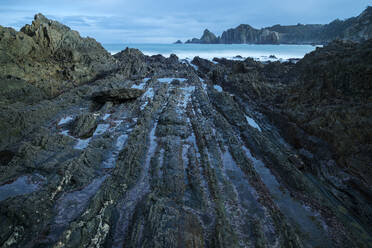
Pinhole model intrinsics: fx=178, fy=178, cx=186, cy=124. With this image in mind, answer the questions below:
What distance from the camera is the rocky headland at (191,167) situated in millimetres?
4688

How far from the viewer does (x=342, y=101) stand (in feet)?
30.3

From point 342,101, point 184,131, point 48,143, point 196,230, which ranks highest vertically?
point 342,101

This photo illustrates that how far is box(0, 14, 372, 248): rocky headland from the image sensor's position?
4.69 m

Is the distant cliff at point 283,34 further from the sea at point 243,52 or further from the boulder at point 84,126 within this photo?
the boulder at point 84,126

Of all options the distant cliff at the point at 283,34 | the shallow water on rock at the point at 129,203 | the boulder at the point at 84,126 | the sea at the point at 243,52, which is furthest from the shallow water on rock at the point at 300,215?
the distant cliff at the point at 283,34

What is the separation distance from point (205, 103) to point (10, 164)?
12.2m

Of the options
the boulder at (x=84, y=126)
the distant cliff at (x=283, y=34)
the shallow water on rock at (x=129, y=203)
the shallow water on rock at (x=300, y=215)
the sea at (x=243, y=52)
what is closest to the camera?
the shallow water on rock at (x=129, y=203)

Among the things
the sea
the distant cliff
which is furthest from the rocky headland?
the distant cliff

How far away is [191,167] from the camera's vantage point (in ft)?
24.4

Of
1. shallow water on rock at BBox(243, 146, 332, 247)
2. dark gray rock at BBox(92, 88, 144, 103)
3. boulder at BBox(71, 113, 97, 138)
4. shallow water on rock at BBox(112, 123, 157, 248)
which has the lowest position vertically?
shallow water on rock at BBox(243, 146, 332, 247)

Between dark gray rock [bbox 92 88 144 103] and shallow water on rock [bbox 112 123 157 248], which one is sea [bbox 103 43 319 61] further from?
shallow water on rock [bbox 112 123 157 248]

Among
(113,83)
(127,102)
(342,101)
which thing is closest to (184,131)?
(127,102)

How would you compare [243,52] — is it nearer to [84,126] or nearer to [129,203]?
[84,126]

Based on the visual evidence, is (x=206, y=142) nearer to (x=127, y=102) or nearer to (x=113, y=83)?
(x=127, y=102)
